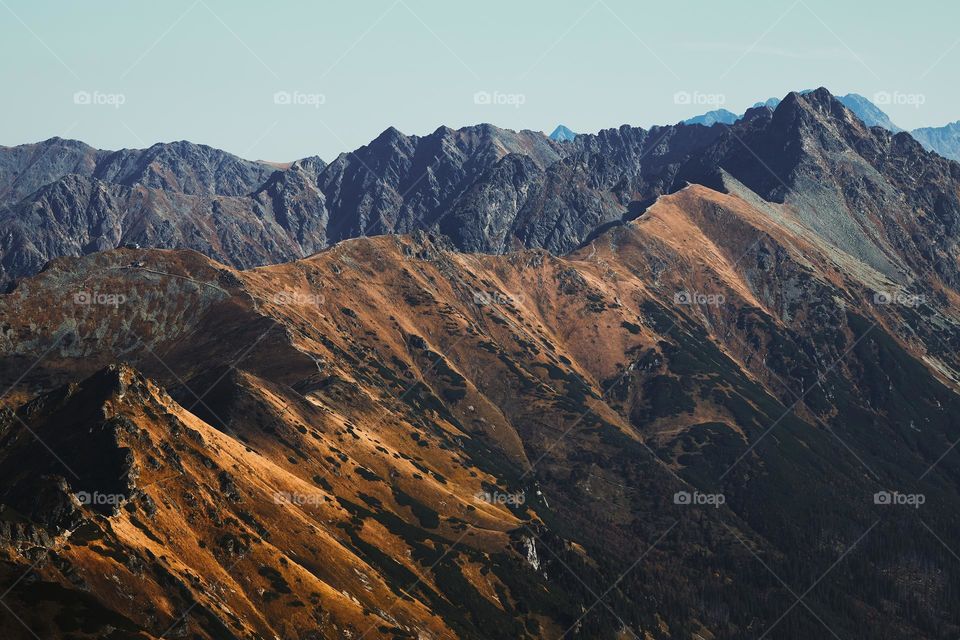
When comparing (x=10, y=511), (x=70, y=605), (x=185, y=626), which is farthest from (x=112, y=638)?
(x=10, y=511)

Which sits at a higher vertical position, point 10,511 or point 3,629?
point 10,511

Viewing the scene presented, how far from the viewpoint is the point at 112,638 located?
563 ft

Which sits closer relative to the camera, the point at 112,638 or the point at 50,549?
the point at 112,638

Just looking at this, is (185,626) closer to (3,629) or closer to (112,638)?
(112,638)

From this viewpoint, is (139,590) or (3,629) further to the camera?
(139,590)

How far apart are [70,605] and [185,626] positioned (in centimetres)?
2812

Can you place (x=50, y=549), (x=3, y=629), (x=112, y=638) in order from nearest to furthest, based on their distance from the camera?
(x=3, y=629) → (x=112, y=638) → (x=50, y=549)

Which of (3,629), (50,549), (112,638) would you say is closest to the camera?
(3,629)

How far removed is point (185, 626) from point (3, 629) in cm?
4351

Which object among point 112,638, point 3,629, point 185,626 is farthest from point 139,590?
Result: point 3,629

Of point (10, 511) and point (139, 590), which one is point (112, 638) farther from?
point (10, 511)

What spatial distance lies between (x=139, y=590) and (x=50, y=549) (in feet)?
65.0

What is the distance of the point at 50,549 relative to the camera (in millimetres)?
189125

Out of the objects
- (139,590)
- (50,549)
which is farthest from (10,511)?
(139,590)
